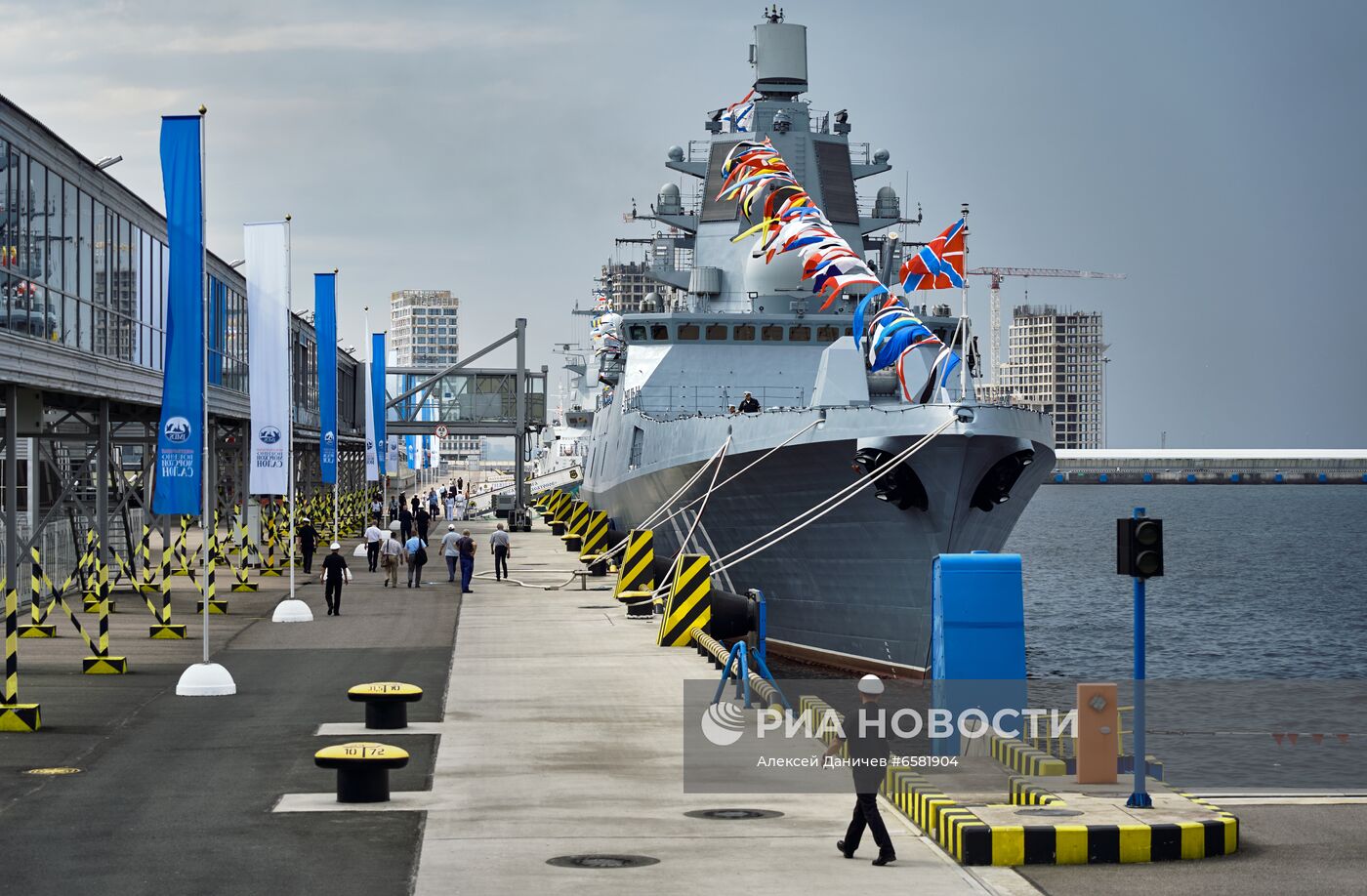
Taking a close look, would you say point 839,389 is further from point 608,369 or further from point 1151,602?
point 1151,602

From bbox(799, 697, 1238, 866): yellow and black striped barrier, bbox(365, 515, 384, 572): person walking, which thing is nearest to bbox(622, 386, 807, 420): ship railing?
bbox(365, 515, 384, 572): person walking

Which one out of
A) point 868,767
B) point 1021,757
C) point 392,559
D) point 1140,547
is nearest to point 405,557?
point 392,559

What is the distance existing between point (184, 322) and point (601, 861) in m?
12.8

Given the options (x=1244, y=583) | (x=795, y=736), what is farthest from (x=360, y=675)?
(x=1244, y=583)

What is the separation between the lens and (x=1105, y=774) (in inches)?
520

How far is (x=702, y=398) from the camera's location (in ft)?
122

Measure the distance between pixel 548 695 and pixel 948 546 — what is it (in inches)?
335

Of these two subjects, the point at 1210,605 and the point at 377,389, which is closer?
the point at 377,389

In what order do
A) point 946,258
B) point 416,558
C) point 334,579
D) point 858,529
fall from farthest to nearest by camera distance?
point 416,558 < point 334,579 < point 858,529 < point 946,258

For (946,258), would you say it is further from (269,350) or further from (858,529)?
(269,350)

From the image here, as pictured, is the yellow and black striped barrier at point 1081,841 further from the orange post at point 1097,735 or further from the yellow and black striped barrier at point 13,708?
the yellow and black striped barrier at point 13,708

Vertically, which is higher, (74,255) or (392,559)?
(74,255)

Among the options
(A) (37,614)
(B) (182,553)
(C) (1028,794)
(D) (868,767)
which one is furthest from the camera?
(B) (182,553)

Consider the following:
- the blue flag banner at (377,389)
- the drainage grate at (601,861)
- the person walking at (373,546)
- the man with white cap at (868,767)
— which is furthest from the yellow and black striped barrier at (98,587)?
the blue flag banner at (377,389)
